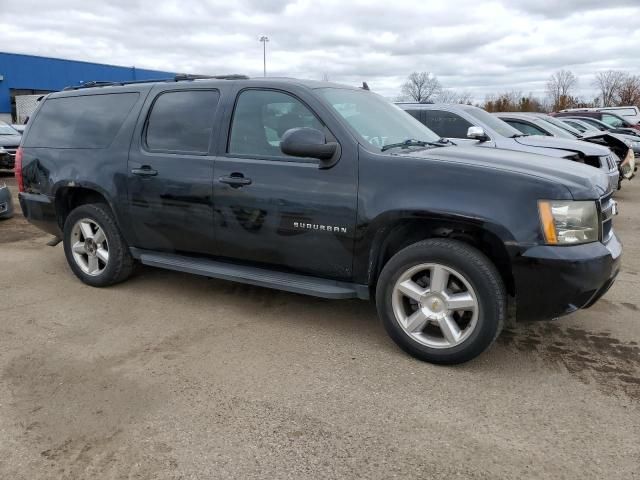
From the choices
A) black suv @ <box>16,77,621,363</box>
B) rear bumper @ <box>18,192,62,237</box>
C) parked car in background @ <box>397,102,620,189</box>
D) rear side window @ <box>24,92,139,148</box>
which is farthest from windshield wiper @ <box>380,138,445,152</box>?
parked car in background @ <box>397,102,620,189</box>

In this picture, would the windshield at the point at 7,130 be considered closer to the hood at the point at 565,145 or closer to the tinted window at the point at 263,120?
the hood at the point at 565,145

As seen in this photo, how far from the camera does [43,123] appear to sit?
527 centimetres

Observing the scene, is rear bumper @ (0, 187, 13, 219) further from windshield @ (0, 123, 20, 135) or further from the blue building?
the blue building

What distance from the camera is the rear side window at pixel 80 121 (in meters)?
4.78

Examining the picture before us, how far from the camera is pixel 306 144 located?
3506 millimetres

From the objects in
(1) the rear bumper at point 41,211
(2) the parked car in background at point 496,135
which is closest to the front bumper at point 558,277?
(1) the rear bumper at point 41,211

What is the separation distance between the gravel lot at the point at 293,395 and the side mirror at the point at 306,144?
51.8 inches

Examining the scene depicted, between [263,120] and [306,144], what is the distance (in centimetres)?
71

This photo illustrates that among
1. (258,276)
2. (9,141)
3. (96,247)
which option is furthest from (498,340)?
(9,141)

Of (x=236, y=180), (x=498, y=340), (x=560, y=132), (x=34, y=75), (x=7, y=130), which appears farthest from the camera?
(x=34, y=75)

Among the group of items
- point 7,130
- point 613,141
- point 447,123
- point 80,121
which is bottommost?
point 613,141

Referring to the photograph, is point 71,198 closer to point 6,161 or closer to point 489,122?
point 489,122

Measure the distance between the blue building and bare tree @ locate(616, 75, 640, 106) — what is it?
4466cm

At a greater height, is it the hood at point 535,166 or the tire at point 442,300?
the hood at point 535,166
